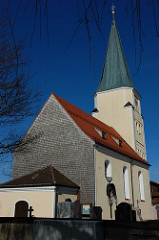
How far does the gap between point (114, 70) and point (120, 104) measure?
6.22 m


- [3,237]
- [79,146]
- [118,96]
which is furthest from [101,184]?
[118,96]

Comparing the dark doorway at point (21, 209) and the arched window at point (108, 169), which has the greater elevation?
the arched window at point (108, 169)

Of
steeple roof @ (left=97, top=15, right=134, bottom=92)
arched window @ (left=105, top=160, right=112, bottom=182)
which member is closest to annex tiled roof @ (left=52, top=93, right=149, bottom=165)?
arched window @ (left=105, top=160, right=112, bottom=182)

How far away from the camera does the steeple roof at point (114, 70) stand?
31550mm

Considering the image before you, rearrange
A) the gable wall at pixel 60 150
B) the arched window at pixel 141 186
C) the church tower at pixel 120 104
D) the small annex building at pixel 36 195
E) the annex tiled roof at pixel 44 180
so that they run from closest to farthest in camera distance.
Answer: the small annex building at pixel 36 195, the annex tiled roof at pixel 44 180, the gable wall at pixel 60 150, the arched window at pixel 141 186, the church tower at pixel 120 104

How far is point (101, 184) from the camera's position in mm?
17172

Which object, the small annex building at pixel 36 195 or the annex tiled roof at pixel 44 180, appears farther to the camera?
the annex tiled roof at pixel 44 180

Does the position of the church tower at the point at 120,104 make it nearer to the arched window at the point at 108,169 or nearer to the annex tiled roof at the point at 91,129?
the annex tiled roof at the point at 91,129

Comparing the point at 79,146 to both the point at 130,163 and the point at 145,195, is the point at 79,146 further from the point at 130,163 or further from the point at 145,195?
the point at 145,195

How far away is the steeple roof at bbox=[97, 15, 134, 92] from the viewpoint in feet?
104

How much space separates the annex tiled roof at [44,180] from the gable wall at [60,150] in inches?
34.1

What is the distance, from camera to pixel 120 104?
2980 cm

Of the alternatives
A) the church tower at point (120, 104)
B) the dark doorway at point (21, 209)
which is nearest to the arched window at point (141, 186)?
the church tower at point (120, 104)

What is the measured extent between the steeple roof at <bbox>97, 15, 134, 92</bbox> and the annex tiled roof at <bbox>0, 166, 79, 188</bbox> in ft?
57.6
